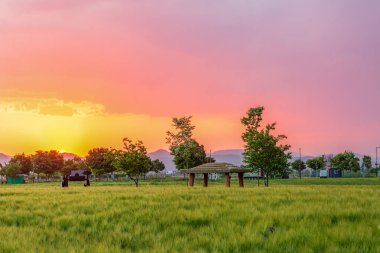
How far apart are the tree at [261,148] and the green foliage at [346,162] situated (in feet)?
339

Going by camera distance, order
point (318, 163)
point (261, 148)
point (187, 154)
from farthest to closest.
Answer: point (318, 163)
point (187, 154)
point (261, 148)

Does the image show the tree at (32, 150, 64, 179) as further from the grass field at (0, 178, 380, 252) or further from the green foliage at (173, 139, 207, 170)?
the grass field at (0, 178, 380, 252)

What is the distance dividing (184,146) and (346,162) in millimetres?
77960

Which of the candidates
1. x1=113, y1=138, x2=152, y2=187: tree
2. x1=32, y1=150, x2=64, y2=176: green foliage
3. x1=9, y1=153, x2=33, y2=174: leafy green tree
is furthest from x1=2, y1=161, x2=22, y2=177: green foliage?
x1=113, y1=138, x2=152, y2=187: tree

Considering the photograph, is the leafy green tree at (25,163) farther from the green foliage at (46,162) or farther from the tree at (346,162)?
the tree at (346,162)

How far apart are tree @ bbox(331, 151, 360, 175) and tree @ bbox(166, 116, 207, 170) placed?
2839 inches

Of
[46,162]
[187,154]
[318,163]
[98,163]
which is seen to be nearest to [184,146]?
[187,154]

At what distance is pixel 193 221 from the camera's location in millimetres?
11500

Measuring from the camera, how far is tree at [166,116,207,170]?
92562 millimetres

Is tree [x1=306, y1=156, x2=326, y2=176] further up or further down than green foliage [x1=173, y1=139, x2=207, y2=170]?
further down

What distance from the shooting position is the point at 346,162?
14712cm

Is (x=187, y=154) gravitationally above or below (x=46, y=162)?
above

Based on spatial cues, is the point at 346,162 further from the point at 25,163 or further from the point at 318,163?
the point at 25,163

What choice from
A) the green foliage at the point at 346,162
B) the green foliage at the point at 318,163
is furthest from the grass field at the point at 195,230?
the green foliage at the point at 318,163
